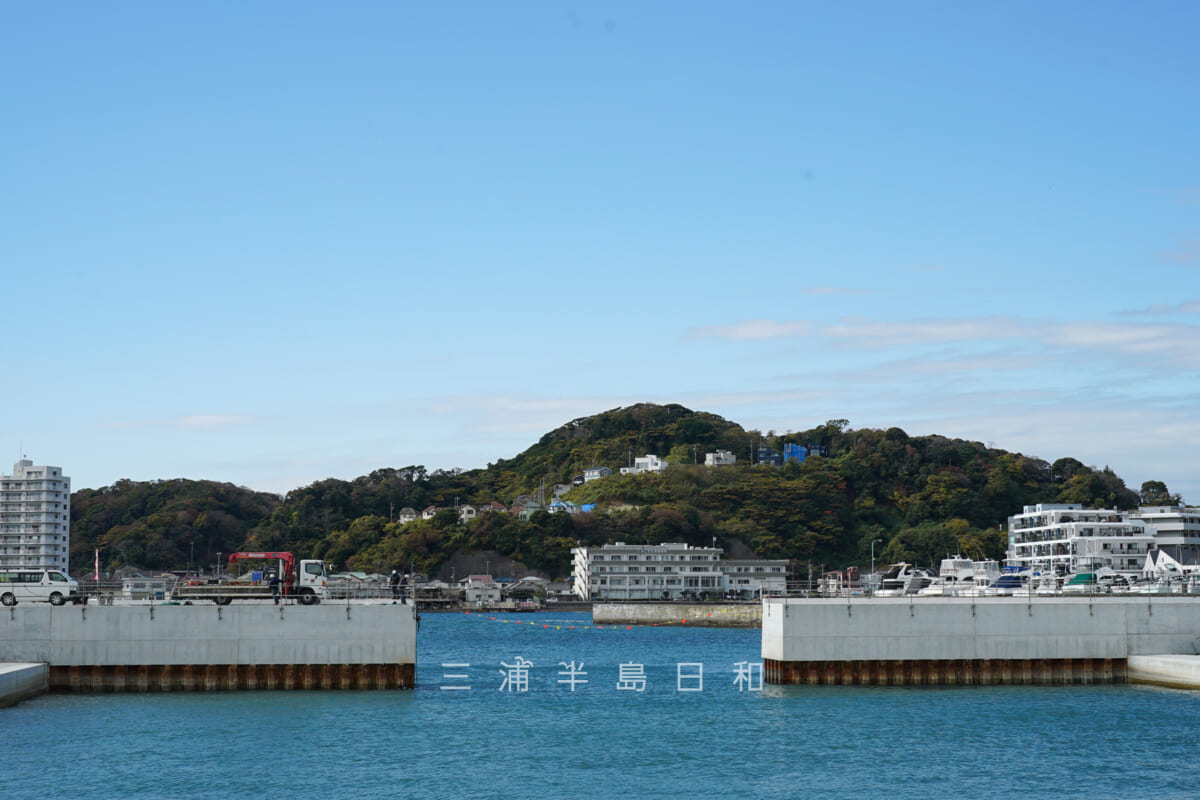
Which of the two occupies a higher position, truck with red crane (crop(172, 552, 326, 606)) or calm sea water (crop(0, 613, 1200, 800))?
truck with red crane (crop(172, 552, 326, 606))

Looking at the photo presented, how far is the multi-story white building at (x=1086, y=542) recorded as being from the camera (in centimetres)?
11756

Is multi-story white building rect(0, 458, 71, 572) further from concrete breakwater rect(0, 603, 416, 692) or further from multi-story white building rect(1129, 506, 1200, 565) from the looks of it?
multi-story white building rect(1129, 506, 1200, 565)

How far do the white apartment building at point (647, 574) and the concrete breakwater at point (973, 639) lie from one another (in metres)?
125

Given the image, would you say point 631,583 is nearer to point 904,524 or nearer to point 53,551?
point 904,524

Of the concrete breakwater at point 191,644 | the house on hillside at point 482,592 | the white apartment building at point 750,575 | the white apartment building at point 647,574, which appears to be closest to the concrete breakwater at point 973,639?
the concrete breakwater at point 191,644

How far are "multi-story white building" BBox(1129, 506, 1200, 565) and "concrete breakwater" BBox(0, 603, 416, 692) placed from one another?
103m

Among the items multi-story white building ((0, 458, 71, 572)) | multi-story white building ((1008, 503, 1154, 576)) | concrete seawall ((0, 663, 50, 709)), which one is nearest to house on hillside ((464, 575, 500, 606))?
multi-story white building ((0, 458, 71, 572))

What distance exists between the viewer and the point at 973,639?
40969mm

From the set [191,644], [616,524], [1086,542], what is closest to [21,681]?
[191,644]

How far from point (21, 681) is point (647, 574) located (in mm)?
135757

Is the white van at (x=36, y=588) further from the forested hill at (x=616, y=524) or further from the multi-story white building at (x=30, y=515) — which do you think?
the forested hill at (x=616, y=524)

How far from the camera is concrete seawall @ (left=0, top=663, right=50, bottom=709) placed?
34.3 m

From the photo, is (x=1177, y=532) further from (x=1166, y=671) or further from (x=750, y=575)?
(x=1166, y=671)

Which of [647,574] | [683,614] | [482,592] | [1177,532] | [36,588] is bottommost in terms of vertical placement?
[482,592]
